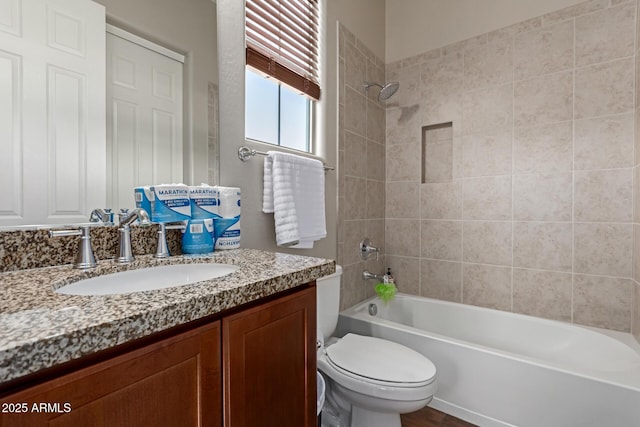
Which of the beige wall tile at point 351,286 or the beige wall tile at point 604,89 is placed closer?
the beige wall tile at point 604,89

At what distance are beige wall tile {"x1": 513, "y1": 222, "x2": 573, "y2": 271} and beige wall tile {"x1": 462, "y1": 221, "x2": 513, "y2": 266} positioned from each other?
50 millimetres

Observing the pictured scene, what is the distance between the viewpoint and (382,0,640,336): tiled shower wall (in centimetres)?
170

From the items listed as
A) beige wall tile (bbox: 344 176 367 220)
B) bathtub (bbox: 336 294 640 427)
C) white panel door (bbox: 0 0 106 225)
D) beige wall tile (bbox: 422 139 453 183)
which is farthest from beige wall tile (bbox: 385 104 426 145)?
white panel door (bbox: 0 0 106 225)

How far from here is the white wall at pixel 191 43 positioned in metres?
0.97

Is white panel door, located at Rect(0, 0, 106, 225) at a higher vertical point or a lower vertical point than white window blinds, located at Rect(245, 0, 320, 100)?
lower

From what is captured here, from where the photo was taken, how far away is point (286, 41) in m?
1.64

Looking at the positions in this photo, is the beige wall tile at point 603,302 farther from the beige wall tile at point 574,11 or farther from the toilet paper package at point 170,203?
the toilet paper package at point 170,203

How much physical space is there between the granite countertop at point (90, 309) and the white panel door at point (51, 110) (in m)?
0.18

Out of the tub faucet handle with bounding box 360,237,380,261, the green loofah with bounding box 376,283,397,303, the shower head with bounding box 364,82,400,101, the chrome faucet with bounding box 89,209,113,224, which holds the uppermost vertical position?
the shower head with bounding box 364,82,400,101

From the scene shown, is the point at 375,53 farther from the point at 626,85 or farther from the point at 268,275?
the point at 268,275

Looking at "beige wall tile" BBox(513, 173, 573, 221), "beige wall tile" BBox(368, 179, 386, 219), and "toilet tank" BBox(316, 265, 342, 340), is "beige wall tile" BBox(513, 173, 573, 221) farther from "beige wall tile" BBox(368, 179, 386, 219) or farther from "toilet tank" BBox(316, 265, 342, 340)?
"toilet tank" BBox(316, 265, 342, 340)

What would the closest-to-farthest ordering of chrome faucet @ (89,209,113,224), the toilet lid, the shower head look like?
chrome faucet @ (89,209,113,224) → the toilet lid → the shower head

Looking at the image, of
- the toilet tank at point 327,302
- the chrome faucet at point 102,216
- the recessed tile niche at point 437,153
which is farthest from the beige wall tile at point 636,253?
the chrome faucet at point 102,216

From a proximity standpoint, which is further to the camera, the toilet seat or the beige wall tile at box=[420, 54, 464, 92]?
the beige wall tile at box=[420, 54, 464, 92]
